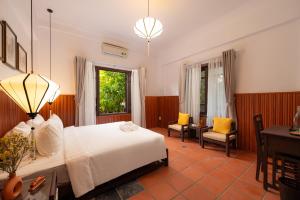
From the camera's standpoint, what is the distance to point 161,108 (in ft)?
18.0

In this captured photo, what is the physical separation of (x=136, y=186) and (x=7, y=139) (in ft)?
5.20

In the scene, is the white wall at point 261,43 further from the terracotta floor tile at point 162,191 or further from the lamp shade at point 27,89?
the lamp shade at point 27,89

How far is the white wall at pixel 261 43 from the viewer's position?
2455mm

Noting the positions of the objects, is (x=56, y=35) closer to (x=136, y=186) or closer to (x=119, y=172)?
(x=119, y=172)

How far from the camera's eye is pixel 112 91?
4.64 meters

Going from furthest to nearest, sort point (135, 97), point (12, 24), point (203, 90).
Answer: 1. point (135, 97)
2. point (203, 90)
3. point (12, 24)

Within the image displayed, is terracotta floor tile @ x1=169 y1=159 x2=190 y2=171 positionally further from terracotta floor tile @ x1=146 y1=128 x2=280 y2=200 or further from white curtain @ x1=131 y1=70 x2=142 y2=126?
white curtain @ x1=131 y1=70 x2=142 y2=126

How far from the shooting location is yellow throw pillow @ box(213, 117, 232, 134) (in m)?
3.05

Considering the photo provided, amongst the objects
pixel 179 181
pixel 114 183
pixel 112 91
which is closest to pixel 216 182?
pixel 179 181

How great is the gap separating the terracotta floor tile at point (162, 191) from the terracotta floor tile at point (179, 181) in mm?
82

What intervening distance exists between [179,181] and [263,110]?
2306 mm

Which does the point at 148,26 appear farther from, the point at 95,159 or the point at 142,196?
the point at 142,196

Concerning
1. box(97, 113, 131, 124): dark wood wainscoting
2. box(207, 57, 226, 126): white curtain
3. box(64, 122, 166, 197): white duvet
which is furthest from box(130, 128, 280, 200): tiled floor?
box(97, 113, 131, 124): dark wood wainscoting

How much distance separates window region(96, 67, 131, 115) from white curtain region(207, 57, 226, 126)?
2683 mm
